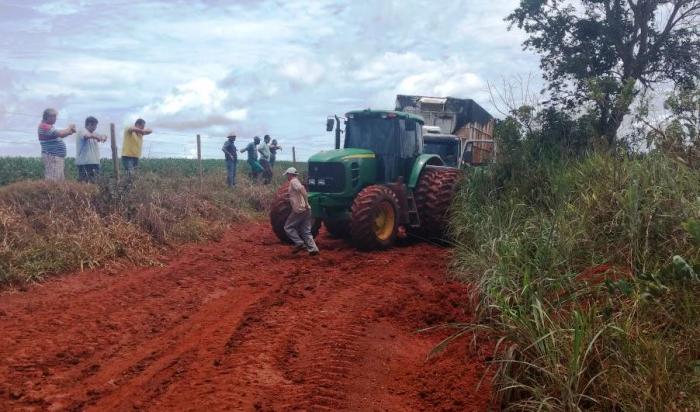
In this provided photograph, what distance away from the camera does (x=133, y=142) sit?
12.5 meters

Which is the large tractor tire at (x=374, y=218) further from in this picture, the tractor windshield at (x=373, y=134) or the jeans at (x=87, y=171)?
the jeans at (x=87, y=171)

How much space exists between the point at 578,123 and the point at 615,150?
5.90 ft

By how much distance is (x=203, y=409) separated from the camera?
4.12 metres

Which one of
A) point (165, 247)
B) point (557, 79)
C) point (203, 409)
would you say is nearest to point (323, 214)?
point (165, 247)

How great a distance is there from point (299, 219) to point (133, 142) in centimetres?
470

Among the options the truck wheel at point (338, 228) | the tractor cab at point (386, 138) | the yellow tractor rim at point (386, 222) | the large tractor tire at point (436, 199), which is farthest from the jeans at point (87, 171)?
the large tractor tire at point (436, 199)

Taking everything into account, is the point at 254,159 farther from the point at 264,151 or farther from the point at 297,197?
the point at 297,197

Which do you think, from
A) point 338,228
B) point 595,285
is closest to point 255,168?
point 338,228

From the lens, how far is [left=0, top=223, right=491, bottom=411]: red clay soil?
440 centimetres

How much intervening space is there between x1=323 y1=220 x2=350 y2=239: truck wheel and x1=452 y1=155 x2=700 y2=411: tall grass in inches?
128

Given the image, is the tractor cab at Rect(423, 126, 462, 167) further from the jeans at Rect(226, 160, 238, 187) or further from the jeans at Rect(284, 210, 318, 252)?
the jeans at Rect(226, 160, 238, 187)

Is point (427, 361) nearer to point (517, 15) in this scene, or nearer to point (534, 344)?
point (534, 344)

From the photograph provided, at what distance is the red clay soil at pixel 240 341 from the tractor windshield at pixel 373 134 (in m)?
2.78

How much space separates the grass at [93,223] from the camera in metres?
8.16
